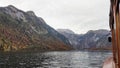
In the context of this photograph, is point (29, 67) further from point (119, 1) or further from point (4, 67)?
point (119, 1)

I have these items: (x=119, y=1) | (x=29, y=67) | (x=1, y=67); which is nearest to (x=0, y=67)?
(x=1, y=67)

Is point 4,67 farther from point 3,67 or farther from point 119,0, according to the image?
point 119,0

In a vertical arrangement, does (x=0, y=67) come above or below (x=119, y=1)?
below

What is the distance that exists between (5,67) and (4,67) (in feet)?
1.27

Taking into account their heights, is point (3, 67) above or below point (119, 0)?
below

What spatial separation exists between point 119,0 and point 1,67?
63368 millimetres

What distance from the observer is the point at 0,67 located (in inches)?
2660

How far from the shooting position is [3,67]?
67.4m

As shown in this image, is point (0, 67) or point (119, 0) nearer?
point (119, 0)

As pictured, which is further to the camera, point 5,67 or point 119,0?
point 5,67

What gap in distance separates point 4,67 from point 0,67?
1.23 m

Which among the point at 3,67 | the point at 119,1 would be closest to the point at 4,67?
the point at 3,67

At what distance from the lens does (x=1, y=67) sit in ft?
222

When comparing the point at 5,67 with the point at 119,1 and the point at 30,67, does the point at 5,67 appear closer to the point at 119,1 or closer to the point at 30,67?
the point at 30,67
